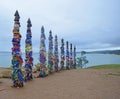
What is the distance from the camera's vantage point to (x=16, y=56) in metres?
15.2

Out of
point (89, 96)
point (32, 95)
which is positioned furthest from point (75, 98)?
point (32, 95)

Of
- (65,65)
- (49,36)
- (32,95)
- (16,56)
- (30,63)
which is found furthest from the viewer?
(65,65)

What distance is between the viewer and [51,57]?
85.4 ft

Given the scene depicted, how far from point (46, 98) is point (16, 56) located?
5.02m

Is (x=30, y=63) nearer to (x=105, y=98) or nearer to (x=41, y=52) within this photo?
(x=41, y=52)

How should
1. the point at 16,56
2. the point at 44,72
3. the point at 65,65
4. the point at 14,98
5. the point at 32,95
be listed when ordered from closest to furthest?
the point at 14,98 → the point at 32,95 → the point at 16,56 → the point at 44,72 → the point at 65,65

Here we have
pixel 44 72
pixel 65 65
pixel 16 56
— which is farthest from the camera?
pixel 65 65

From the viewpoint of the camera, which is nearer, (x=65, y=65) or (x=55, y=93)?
(x=55, y=93)

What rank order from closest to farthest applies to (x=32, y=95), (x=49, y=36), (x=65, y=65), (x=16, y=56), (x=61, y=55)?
(x=32, y=95), (x=16, y=56), (x=49, y=36), (x=61, y=55), (x=65, y=65)

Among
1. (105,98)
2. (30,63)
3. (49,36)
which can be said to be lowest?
(105,98)

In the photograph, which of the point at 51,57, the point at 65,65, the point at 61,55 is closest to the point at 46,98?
the point at 51,57

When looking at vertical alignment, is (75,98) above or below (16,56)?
below

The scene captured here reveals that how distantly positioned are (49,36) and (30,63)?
7301 millimetres

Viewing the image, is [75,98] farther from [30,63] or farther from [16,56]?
[30,63]
